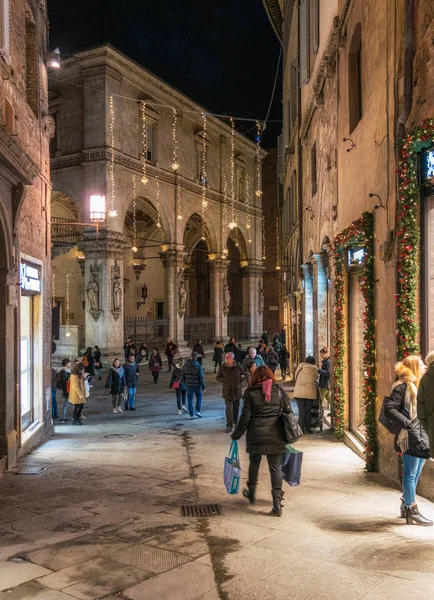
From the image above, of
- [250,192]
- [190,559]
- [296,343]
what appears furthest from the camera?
[250,192]

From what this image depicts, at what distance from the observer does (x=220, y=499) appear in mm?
7684

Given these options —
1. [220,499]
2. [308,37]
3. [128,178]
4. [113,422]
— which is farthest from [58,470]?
[128,178]

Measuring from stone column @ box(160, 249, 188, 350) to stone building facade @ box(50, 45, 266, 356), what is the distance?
0.19 feet

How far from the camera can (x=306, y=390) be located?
12273 mm

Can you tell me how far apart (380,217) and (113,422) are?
31.0 feet

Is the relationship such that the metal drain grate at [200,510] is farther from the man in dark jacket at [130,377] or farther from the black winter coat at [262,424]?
the man in dark jacket at [130,377]

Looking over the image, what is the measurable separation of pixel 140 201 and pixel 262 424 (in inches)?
1147

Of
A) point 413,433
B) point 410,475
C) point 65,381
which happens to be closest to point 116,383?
point 65,381

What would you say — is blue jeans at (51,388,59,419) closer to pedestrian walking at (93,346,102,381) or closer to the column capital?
pedestrian walking at (93,346,102,381)

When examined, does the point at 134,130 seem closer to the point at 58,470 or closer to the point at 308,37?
the point at 308,37

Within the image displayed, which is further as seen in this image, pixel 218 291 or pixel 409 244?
pixel 218 291

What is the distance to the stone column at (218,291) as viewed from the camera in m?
40.7

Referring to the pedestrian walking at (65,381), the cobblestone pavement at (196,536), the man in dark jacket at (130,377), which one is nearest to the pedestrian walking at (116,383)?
the man in dark jacket at (130,377)

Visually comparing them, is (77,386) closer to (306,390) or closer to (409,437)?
(306,390)
